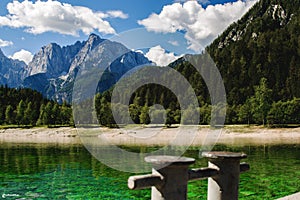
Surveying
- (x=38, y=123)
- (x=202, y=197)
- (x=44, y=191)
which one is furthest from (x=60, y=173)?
(x=38, y=123)

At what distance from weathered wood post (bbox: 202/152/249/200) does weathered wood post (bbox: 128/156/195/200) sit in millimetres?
891

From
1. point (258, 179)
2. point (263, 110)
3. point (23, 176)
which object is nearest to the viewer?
point (258, 179)

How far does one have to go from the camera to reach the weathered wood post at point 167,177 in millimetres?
5039

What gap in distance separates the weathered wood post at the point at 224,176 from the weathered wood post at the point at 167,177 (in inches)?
35.1

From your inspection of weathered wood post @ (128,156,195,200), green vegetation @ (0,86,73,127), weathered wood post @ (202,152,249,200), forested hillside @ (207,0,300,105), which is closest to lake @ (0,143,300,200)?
weathered wood post @ (202,152,249,200)

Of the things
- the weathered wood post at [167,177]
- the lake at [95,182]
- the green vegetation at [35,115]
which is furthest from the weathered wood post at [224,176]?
the green vegetation at [35,115]

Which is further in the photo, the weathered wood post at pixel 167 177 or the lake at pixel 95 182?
the lake at pixel 95 182

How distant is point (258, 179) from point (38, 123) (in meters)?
93.8

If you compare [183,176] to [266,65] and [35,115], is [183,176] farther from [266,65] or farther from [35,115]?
[266,65]

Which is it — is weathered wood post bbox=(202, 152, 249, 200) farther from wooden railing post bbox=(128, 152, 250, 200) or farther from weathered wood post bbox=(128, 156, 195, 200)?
weathered wood post bbox=(128, 156, 195, 200)

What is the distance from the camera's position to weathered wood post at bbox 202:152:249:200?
5.97m

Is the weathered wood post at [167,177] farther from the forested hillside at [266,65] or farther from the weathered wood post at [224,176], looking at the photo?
the forested hillside at [266,65]

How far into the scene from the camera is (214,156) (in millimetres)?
5871

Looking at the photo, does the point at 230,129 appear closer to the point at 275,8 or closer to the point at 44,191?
the point at 44,191
